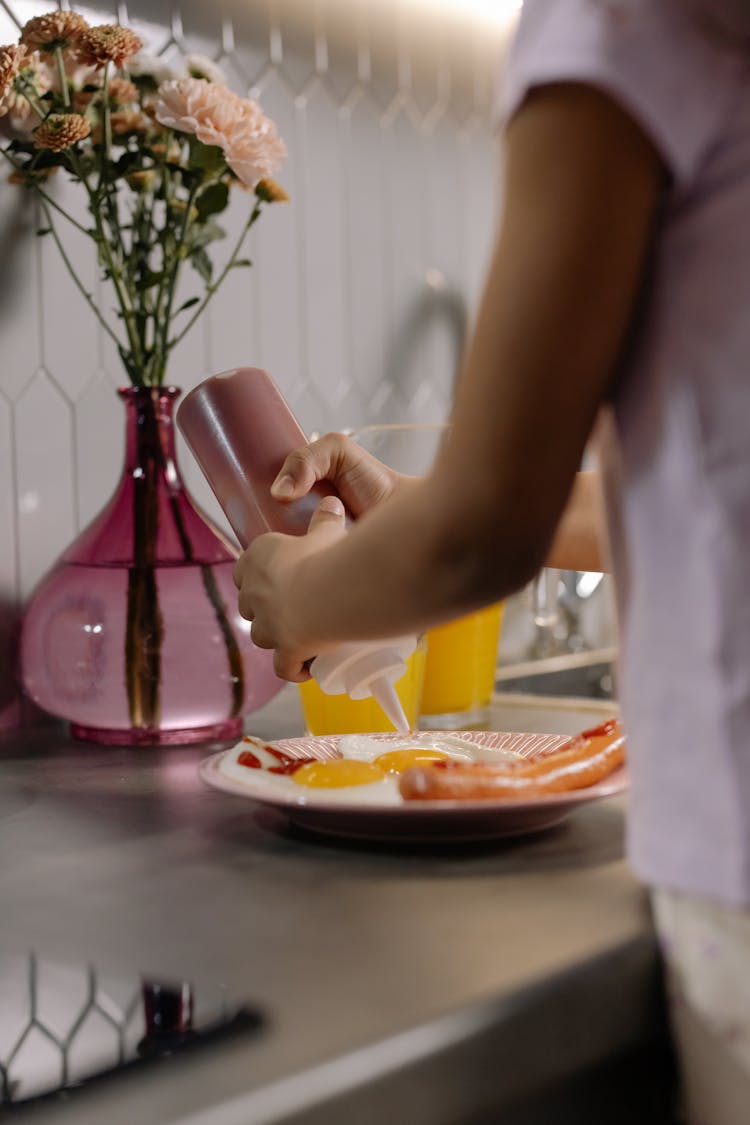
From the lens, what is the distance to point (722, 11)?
1.57 feet

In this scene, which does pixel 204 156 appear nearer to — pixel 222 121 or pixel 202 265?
pixel 222 121

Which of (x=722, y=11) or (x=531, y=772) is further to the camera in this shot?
(x=531, y=772)

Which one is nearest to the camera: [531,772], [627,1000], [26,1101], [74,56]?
[26,1101]

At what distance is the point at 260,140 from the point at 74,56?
0.54 ft

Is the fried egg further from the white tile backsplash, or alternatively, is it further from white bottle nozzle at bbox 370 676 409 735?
the white tile backsplash

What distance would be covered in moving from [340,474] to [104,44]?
0.43 meters

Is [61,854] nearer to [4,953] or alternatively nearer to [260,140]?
[4,953]

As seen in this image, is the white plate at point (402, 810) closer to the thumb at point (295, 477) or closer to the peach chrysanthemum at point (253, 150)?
the thumb at point (295, 477)

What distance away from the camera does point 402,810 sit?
0.70 metres

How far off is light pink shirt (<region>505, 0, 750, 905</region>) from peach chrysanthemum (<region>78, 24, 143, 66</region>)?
2.15 feet

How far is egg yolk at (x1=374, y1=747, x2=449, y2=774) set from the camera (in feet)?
2.69

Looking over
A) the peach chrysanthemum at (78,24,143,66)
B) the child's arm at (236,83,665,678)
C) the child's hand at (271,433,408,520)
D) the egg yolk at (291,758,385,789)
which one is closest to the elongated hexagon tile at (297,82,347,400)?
the peach chrysanthemum at (78,24,143,66)

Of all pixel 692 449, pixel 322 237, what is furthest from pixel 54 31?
→ pixel 692 449

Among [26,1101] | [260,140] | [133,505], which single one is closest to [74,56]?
[260,140]
